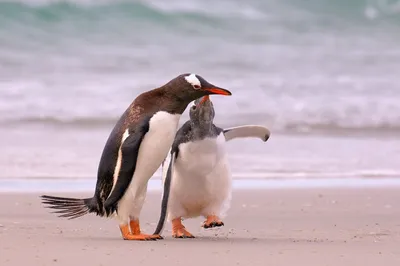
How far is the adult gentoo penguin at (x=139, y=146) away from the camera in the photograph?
571 centimetres

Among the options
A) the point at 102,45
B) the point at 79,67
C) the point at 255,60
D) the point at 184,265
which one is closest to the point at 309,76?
the point at 255,60

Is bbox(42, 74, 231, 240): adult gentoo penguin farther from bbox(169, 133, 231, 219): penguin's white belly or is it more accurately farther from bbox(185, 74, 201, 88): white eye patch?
bbox(169, 133, 231, 219): penguin's white belly

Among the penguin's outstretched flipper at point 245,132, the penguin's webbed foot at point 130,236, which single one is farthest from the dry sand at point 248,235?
the penguin's outstretched flipper at point 245,132

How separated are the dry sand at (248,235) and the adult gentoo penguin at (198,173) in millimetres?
182

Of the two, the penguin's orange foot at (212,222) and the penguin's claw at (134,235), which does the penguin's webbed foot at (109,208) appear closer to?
the penguin's claw at (134,235)

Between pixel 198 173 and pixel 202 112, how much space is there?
1.31ft

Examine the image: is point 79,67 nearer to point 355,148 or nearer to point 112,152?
point 355,148

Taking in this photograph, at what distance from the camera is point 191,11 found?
2714cm

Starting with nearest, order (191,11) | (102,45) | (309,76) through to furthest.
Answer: (309,76) < (102,45) < (191,11)

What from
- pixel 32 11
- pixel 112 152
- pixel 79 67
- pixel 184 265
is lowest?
pixel 184 265

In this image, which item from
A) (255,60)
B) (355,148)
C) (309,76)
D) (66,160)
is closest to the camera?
(66,160)

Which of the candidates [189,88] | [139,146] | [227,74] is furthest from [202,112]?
[227,74]

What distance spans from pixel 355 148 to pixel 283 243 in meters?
6.24

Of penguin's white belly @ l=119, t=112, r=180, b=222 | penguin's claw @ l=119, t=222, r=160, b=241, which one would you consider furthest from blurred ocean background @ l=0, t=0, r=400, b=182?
penguin's white belly @ l=119, t=112, r=180, b=222
